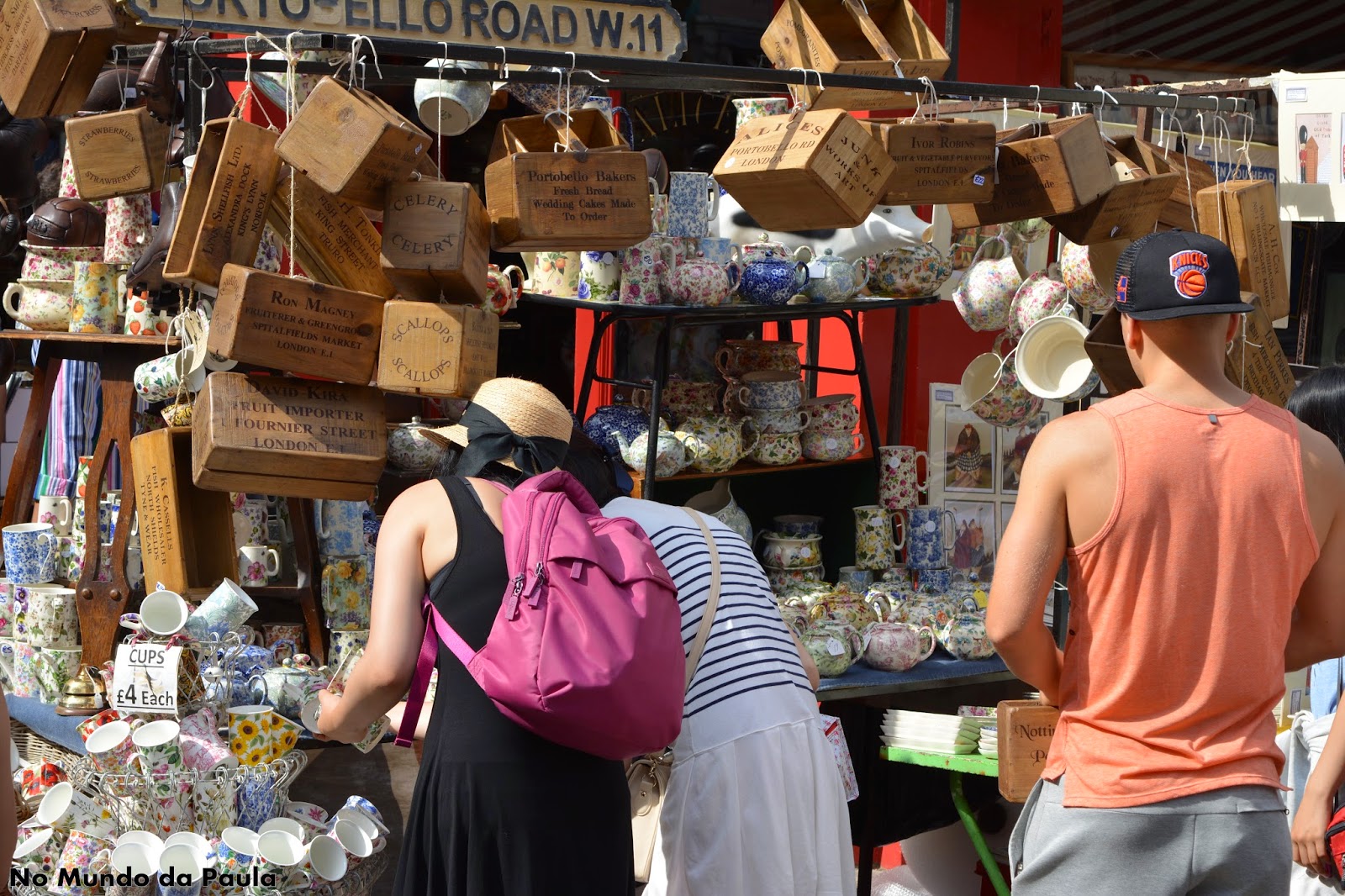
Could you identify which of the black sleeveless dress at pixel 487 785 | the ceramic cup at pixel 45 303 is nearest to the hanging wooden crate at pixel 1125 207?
the black sleeveless dress at pixel 487 785

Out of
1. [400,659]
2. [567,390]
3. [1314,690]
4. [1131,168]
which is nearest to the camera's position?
[400,659]

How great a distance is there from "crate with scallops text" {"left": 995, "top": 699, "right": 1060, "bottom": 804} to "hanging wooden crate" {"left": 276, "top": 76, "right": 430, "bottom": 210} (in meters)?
1.45

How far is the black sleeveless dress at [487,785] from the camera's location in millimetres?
2162

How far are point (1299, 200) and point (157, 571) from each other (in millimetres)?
3023

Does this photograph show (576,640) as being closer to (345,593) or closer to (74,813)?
(74,813)

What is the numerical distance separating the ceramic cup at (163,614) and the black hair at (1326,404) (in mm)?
2353

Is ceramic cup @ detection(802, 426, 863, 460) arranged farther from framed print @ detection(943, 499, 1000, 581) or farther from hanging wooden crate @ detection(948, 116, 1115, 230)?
hanging wooden crate @ detection(948, 116, 1115, 230)

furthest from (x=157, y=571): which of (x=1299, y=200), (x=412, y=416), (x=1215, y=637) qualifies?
(x=1299, y=200)

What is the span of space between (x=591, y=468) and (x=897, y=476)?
2.09 meters

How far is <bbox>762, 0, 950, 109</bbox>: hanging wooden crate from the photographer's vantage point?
2.99 metres

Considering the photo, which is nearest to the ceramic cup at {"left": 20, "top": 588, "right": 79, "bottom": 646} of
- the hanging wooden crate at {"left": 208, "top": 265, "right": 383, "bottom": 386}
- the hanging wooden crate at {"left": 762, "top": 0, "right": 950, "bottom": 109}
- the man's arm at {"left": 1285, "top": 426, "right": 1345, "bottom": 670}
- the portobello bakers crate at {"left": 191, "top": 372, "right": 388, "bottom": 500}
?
the portobello bakers crate at {"left": 191, "top": 372, "right": 388, "bottom": 500}

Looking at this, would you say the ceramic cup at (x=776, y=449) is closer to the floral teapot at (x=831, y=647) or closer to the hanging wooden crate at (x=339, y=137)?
the floral teapot at (x=831, y=647)

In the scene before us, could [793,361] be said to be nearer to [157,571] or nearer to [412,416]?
[412,416]

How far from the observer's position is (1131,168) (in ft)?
10.7
